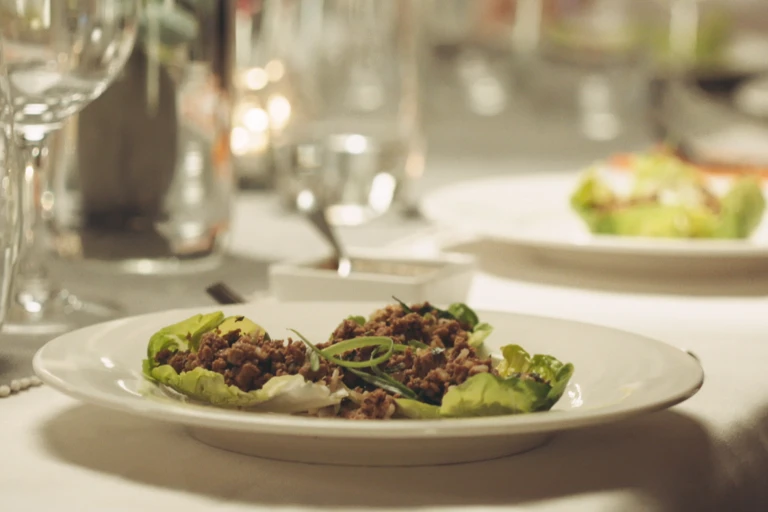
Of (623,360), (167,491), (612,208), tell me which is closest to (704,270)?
(612,208)

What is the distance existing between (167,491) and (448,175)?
5.05 ft

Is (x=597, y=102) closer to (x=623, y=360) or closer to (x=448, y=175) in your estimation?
(x=448, y=175)

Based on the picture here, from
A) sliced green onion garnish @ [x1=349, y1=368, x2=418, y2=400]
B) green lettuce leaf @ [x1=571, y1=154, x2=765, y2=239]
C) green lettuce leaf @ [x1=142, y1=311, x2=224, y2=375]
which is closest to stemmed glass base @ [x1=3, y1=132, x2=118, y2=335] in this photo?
green lettuce leaf @ [x1=142, y1=311, x2=224, y2=375]

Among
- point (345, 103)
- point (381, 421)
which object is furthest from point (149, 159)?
point (381, 421)

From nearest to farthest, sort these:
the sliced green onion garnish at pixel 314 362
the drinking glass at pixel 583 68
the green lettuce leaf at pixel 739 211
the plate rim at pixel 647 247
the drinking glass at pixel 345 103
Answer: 1. the sliced green onion garnish at pixel 314 362
2. the plate rim at pixel 647 247
3. the green lettuce leaf at pixel 739 211
4. the drinking glass at pixel 345 103
5. the drinking glass at pixel 583 68

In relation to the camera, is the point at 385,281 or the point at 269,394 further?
the point at 385,281

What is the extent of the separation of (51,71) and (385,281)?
0.28m

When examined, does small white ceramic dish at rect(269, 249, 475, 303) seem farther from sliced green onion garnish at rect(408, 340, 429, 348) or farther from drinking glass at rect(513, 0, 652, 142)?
drinking glass at rect(513, 0, 652, 142)

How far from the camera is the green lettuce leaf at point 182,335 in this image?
1.98 ft

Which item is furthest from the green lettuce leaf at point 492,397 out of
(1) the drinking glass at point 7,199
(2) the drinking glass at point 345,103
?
(2) the drinking glass at point 345,103

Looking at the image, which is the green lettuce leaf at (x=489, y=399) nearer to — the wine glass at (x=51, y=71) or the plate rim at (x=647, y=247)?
the wine glass at (x=51, y=71)

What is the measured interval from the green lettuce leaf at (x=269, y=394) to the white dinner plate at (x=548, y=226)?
1.72 feet

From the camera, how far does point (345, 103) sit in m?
1.57

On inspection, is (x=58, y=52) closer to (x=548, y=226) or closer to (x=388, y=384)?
(x=388, y=384)
